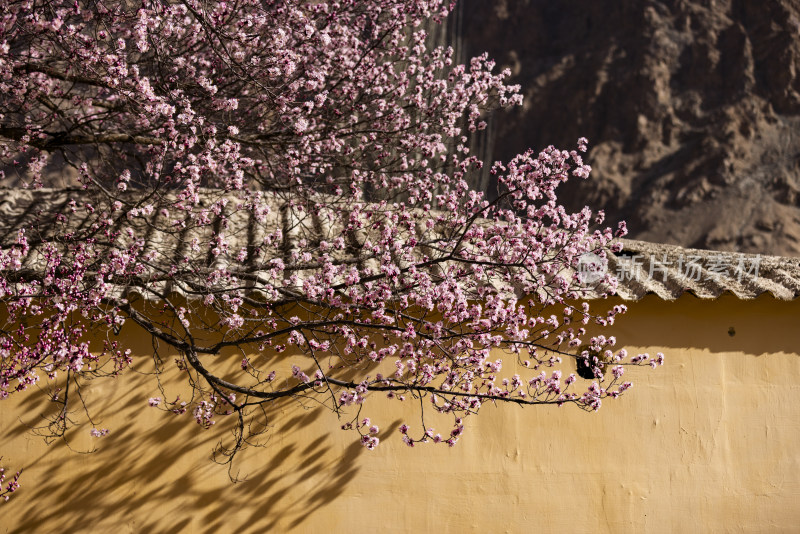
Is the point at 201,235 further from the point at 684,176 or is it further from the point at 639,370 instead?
the point at 684,176

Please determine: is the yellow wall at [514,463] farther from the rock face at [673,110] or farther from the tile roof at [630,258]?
the rock face at [673,110]

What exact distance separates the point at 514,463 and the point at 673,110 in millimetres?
17144

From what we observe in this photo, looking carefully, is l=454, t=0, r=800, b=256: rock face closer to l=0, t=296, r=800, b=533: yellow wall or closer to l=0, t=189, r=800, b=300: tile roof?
l=0, t=189, r=800, b=300: tile roof

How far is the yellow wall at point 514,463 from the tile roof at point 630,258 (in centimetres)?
17

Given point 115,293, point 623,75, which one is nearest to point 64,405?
point 115,293

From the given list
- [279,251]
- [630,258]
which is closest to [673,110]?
[630,258]

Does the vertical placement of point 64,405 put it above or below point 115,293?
below

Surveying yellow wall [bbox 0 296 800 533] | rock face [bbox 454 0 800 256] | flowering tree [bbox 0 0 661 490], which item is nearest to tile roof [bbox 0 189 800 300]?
flowering tree [bbox 0 0 661 490]

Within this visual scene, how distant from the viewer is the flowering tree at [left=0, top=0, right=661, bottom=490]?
5773 millimetres

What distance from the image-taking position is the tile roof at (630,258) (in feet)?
23.2

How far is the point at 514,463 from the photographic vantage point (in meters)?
6.91

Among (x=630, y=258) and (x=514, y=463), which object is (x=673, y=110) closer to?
(x=630, y=258)

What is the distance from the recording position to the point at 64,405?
6418 millimetres

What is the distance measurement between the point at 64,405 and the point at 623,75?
1906cm
